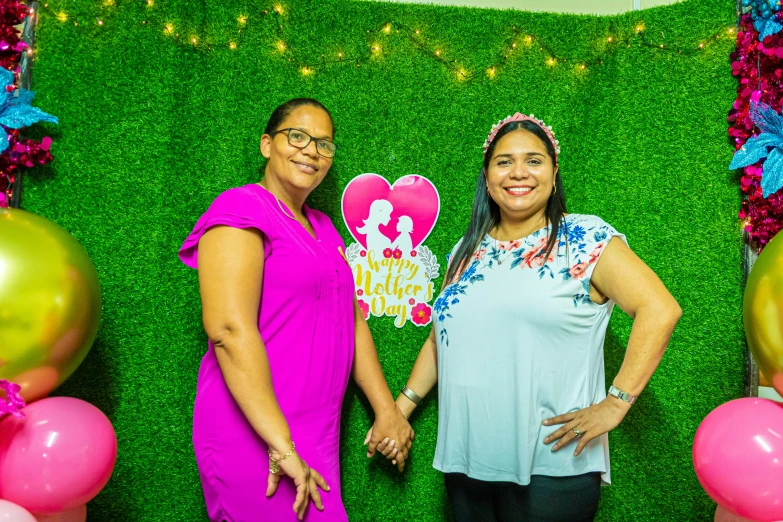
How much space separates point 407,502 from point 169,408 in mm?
1025

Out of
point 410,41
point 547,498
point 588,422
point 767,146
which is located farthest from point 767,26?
point 547,498

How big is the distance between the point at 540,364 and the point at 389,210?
1.04m

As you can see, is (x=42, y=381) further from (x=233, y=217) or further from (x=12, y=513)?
(x=233, y=217)

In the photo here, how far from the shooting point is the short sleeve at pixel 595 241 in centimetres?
173

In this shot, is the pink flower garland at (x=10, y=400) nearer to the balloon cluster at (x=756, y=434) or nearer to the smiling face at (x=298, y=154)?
the smiling face at (x=298, y=154)

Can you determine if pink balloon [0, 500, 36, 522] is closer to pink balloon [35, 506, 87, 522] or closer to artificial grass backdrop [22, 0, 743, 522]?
pink balloon [35, 506, 87, 522]

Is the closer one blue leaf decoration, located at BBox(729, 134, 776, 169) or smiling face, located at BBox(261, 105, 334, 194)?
smiling face, located at BBox(261, 105, 334, 194)

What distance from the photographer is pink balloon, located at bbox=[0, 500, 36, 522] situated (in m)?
1.44

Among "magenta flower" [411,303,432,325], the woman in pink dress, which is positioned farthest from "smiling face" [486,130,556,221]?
"magenta flower" [411,303,432,325]

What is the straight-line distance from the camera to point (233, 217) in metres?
1.69

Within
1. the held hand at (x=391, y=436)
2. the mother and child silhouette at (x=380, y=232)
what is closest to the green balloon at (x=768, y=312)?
the held hand at (x=391, y=436)

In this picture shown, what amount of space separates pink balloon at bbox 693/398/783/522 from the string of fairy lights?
1.55m

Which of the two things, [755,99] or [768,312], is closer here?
[768,312]

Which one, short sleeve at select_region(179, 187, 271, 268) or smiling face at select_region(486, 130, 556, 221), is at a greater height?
smiling face at select_region(486, 130, 556, 221)
